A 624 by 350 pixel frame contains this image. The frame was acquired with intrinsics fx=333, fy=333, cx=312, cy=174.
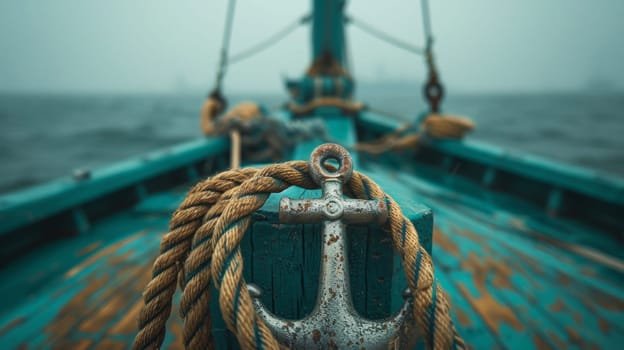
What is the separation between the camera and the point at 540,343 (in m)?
1.31

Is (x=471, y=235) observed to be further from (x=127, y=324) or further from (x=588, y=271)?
Result: (x=127, y=324)

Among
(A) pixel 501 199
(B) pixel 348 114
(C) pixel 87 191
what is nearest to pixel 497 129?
(B) pixel 348 114

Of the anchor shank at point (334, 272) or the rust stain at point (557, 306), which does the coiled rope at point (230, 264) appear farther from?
the rust stain at point (557, 306)

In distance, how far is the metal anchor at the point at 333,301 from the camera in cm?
64

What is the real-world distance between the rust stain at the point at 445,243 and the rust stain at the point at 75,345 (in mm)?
1712

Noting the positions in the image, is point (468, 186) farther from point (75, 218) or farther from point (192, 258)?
point (75, 218)

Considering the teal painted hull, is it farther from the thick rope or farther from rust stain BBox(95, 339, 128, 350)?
the thick rope

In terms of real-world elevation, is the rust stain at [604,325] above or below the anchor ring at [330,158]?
below

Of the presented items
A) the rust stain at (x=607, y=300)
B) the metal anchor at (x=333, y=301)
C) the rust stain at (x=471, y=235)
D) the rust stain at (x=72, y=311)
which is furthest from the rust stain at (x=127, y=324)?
the rust stain at (x=607, y=300)

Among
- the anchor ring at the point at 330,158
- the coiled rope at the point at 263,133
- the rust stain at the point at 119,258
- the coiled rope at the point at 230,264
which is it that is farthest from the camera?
the coiled rope at the point at 263,133

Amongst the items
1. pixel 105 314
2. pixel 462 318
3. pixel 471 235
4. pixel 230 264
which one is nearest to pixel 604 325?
pixel 462 318

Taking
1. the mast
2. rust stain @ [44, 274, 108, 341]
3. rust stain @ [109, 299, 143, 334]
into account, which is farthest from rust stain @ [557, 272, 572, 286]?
the mast

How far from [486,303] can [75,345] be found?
1.70m

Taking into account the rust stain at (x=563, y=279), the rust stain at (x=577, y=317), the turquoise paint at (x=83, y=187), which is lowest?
the rust stain at (x=577, y=317)
